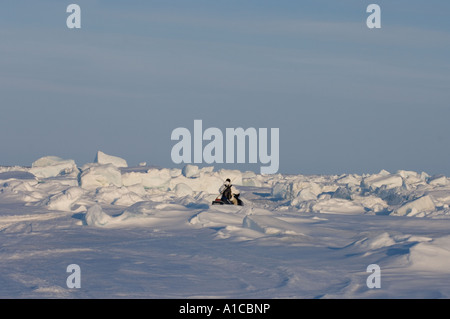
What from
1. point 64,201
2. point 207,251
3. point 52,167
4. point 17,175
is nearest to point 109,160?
point 52,167

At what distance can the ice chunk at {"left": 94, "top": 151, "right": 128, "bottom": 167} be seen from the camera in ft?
97.9

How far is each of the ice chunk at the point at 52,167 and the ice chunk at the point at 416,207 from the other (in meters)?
14.8

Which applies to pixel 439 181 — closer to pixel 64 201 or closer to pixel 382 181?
pixel 382 181

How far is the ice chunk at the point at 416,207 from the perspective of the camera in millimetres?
18422

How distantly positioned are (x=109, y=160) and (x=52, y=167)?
2.44 m

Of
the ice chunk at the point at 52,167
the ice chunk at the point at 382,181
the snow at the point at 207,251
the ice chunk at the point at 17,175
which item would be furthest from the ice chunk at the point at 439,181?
the ice chunk at the point at 17,175

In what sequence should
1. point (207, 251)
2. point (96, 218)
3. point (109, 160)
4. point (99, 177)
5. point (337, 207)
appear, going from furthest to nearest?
point (109, 160), point (99, 177), point (337, 207), point (96, 218), point (207, 251)

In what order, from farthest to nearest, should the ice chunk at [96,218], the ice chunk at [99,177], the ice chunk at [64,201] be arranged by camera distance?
the ice chunk at [99,177], the ice chunk at [64,201], the ice chunk at [96,218]

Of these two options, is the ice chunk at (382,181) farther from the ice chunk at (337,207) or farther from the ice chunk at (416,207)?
the ice chunk at (416,207)

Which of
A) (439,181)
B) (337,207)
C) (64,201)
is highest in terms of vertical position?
(64,201)

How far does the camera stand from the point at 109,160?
3017 centimetres

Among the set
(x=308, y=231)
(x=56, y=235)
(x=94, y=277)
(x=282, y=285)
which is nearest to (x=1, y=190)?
(x=56, y=235)
